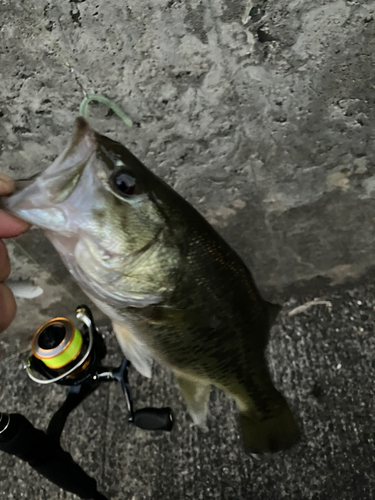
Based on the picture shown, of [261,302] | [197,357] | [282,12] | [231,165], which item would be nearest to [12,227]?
[197,357]

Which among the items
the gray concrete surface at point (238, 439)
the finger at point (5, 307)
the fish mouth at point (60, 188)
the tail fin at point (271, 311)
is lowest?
the gray concrete surface at point (238, 439)

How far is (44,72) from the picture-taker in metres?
1.36

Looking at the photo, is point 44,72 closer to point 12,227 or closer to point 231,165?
point 12,227

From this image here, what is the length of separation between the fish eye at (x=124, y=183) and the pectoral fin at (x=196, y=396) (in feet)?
2.48

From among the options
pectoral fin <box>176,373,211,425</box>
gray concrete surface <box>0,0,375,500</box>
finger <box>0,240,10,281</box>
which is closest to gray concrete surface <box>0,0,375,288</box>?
gray concrete surface <box>0,0,375,500</box>

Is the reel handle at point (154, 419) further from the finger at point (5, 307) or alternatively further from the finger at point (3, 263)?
the finger at point (3, 263)

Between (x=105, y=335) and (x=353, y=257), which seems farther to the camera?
(x=105, y=335)

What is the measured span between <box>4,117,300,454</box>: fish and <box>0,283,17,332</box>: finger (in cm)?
43

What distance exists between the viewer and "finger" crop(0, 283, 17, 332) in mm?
1351

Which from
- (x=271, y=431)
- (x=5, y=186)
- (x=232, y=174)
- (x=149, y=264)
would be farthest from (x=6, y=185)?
(x=271, y=431)

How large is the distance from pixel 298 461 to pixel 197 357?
1045mm

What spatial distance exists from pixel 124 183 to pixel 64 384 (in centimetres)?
85

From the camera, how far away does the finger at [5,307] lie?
4.43 feet

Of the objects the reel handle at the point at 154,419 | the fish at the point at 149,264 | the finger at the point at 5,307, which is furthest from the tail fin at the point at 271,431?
the finger at the point at 5,307
